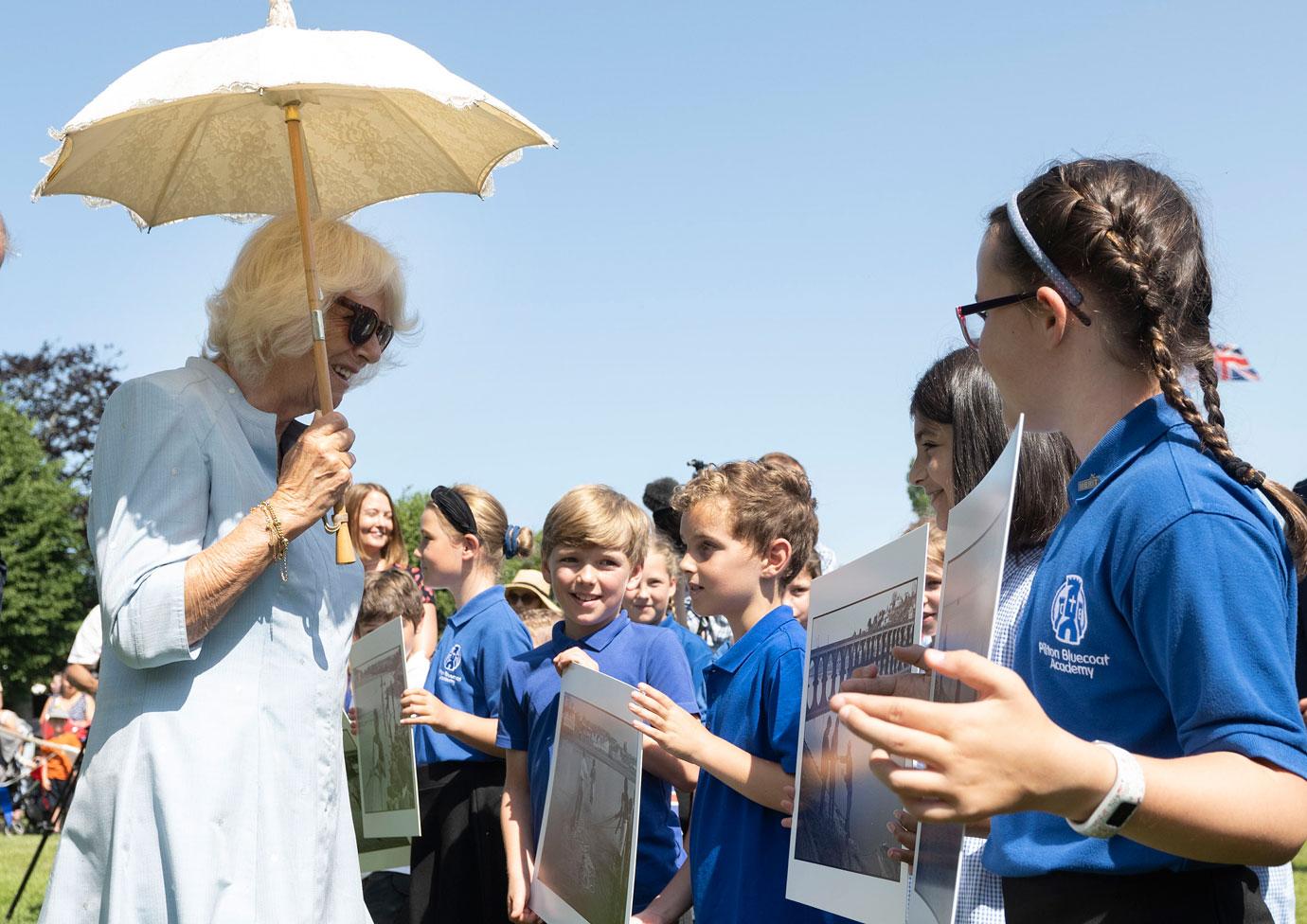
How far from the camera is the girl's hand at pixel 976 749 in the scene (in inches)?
45.4

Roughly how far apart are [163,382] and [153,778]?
2.55 feet

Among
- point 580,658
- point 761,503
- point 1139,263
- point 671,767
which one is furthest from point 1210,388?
point 580,658

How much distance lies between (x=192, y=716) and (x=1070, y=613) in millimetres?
1649

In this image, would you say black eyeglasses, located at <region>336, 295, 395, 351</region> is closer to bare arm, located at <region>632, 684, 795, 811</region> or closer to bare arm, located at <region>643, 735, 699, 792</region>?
bare arm, located at <region>632, 684, 795, 811</region>

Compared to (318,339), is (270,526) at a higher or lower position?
lower

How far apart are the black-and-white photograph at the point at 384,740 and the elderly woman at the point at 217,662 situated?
1538 millimetres

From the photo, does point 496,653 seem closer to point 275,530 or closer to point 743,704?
point 743,704

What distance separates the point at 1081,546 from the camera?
164 cm

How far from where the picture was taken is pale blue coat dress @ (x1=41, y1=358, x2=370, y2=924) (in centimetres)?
237

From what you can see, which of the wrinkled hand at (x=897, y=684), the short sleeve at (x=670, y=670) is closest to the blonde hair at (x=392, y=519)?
the short sleeve at (x=670, y=670)

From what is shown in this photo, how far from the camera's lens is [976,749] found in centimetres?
115

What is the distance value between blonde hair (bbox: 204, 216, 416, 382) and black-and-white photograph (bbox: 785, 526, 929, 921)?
→ 1.30m

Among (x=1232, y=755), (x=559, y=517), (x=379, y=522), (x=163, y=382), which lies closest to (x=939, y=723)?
(x=1232, y=755)

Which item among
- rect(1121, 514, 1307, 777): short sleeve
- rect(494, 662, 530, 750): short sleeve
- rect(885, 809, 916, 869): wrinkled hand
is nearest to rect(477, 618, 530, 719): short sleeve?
rect(494, 662, 530, 750): short sleeve
